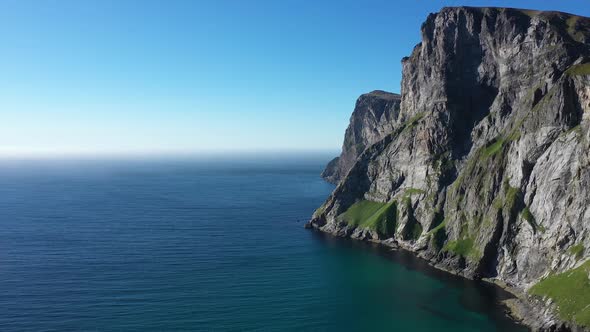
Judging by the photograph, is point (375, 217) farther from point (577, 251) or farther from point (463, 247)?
point (577, 251)

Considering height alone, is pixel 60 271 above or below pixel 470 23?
below

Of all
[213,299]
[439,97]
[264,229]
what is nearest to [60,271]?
[213,299]

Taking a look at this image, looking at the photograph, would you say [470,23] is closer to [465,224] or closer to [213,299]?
[465,224]

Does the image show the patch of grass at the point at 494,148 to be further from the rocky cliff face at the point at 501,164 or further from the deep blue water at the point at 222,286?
the deep blue water at the point at 222,286

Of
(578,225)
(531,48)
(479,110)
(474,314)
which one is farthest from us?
(479,110)

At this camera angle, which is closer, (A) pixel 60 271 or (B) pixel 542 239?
(B) pixel 542 239

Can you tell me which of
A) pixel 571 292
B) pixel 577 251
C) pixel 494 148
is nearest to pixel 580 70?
pixel 494 148
